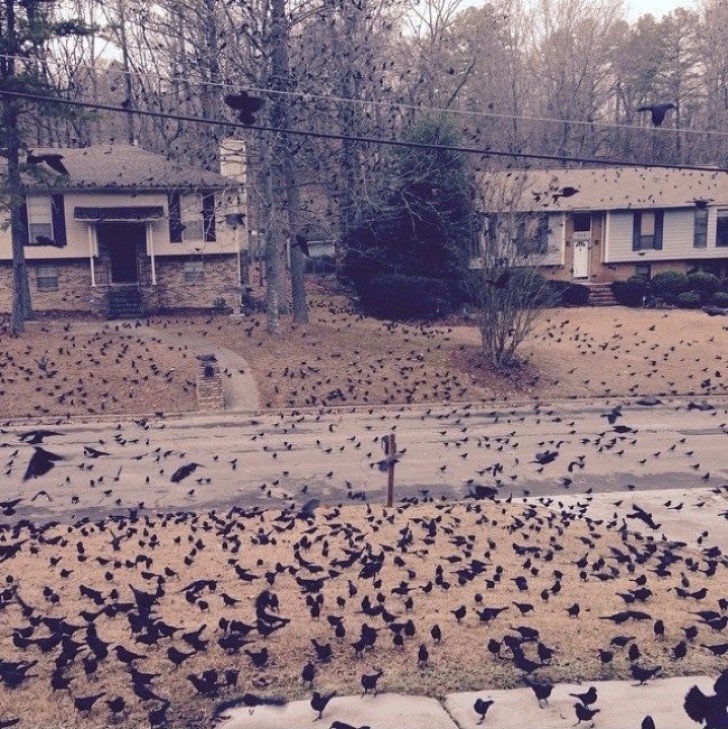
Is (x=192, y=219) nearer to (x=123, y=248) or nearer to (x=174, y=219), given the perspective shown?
(x=174, y=219)

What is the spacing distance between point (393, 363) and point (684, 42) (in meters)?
51.7

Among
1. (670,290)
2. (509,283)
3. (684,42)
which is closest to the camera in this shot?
(509,283)

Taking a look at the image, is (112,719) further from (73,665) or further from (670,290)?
(670,290)

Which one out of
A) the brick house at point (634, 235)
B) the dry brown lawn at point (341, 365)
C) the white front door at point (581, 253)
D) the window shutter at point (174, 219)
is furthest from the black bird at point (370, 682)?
the white front door at point (581, 253)

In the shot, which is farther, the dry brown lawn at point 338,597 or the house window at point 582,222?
the house window at point 582,222

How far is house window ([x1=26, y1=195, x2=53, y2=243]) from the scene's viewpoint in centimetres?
3503

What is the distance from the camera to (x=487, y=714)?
234 inches

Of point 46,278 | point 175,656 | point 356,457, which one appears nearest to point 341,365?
point 356,457

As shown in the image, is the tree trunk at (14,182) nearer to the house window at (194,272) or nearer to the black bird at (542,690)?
the house window at (194,272)

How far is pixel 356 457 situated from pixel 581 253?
99.2ft

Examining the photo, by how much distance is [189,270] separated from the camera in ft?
118

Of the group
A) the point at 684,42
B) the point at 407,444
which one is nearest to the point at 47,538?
the point at 407,444

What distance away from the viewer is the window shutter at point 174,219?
35.1 metres

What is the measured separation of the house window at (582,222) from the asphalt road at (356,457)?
72.7 feet
